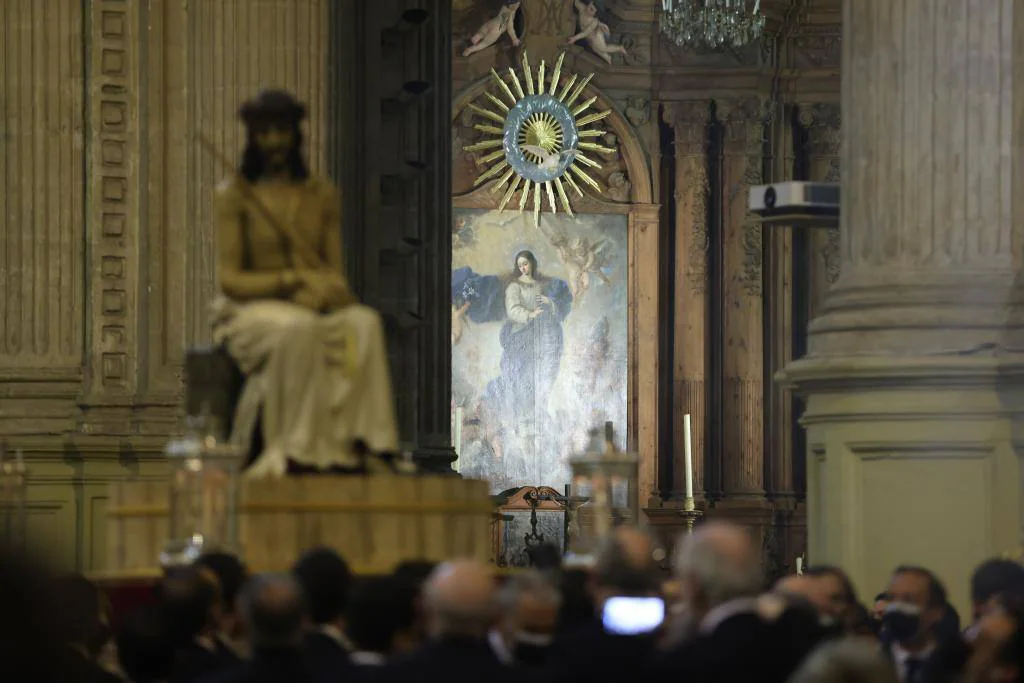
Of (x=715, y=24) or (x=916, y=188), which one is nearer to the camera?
Result: (x=916, y=188)

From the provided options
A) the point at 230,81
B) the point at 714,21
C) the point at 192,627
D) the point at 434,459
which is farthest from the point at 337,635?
the point at 714,21

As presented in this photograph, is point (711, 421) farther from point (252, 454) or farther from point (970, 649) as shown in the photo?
point (970, 649)

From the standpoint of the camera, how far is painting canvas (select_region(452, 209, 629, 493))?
27719mm

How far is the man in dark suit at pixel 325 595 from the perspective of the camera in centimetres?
523

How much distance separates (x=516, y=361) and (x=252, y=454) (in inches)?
746

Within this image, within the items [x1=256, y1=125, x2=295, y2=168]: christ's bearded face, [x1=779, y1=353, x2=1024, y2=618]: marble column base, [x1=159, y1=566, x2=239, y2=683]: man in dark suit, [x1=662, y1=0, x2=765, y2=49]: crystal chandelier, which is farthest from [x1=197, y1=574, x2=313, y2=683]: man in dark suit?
[x1=662, y1=0, x2=765, y2=49]: crystal chandelier

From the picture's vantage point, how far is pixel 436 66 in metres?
16.8

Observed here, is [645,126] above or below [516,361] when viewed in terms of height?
above

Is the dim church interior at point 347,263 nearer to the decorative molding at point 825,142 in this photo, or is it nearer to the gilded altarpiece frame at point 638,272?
the gilded altarpiece frame at point 638,272

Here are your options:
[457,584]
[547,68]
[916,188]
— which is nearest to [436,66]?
[916,188]

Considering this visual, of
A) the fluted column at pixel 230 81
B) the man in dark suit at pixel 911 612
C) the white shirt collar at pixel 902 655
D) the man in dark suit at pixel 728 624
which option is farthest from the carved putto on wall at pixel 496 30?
the man in dark suit at pixel 728 624

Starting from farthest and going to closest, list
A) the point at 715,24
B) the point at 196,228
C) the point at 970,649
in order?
the point at 715,24, the point at 196,228, the point at 970,649

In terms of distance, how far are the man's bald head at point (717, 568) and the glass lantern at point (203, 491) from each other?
3982mm

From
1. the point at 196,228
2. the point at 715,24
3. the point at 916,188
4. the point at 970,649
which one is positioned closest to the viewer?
the point at 970,649
